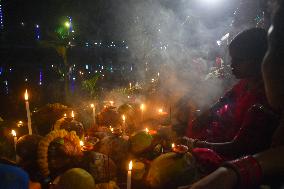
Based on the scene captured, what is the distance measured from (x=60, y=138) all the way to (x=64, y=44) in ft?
25.6

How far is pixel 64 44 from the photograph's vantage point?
35.7 ft

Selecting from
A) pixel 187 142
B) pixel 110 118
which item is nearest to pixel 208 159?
pixel 187 142

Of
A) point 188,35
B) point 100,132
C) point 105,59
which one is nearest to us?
point 100,132

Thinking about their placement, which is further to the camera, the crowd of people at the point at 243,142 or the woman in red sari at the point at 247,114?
the woman in red sari at the point at 247,114

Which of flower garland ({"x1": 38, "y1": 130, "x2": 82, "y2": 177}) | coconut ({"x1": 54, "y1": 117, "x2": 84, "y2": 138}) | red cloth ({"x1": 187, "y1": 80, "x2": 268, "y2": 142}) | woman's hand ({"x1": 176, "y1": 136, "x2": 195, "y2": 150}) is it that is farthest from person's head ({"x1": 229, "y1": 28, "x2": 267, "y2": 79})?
coconut ({"x1": 54, "y1": 117, "x2": 84, "y2": 138})

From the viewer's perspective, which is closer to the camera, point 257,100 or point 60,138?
point 257,100

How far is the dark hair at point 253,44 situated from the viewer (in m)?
3.19

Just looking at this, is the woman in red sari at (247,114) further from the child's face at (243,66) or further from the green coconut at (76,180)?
the green coconut at (76,180)

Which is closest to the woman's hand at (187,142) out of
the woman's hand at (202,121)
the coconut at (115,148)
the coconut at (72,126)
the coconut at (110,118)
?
the coconut at (115,148)

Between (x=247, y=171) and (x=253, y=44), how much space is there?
7.56 ft

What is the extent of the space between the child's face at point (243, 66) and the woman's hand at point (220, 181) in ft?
7.45

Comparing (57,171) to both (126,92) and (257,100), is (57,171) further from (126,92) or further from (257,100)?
(126,92)

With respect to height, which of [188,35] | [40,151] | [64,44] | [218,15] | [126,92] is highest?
[218,15]

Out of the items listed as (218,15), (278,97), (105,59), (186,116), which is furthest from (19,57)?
(278,97)
